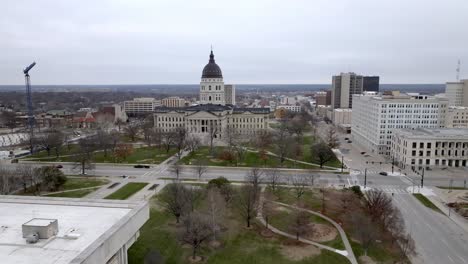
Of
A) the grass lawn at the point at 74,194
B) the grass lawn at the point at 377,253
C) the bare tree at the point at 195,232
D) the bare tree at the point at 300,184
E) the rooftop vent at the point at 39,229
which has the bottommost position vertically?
the grass lawn at the point at 377,253

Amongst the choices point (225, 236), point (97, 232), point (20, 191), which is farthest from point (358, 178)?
point (20, 191)

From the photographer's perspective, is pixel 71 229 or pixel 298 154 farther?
pixel 298 154

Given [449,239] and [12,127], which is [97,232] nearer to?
[449,239]

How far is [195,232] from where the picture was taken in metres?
35.7

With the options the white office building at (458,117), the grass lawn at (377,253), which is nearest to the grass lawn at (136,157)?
the grass lawn at (377,253)

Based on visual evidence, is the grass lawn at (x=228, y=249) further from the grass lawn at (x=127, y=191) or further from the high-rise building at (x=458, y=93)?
the high-rise building at (x=458, y=93)

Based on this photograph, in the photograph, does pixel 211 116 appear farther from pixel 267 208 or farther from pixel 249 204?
pixel 249 204

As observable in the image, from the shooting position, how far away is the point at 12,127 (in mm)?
139375

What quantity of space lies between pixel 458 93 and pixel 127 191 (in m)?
166

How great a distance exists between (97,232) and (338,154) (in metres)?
75.5

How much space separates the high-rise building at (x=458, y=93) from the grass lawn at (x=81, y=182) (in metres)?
163

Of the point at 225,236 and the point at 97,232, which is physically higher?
the point at 97,232

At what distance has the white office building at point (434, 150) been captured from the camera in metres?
78.4

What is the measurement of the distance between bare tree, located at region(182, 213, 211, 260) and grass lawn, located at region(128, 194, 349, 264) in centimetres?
123
